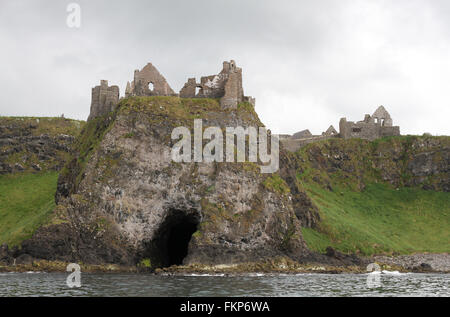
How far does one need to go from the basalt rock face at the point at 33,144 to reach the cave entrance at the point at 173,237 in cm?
4182

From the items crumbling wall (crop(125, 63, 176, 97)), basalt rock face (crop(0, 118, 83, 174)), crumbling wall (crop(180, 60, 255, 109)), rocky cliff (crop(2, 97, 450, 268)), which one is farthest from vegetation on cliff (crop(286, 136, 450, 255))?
basalt rock face (crop(0, 118, 83, 174))

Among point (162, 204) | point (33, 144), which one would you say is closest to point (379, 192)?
point (162, 204)

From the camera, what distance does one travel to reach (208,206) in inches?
2625

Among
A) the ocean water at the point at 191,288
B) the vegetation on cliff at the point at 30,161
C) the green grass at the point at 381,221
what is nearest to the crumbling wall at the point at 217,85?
the green grass at the point at 381,221

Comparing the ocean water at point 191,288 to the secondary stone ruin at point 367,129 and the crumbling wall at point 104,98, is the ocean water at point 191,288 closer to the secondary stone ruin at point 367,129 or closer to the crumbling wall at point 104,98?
the crumbling wall at point 104,98

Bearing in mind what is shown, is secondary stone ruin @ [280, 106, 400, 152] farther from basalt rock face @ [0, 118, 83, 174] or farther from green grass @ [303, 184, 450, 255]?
basalt rock face @ [0, 118, 83, 174]

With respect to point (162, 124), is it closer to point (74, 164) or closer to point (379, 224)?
point (74, 164)

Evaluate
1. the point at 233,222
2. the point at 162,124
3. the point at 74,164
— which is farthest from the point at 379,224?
the point at 74,164

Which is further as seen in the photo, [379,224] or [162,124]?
[379,224]

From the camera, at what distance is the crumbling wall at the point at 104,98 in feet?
269

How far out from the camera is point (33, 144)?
362ft

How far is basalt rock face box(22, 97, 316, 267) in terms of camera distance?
63000 millimetres
